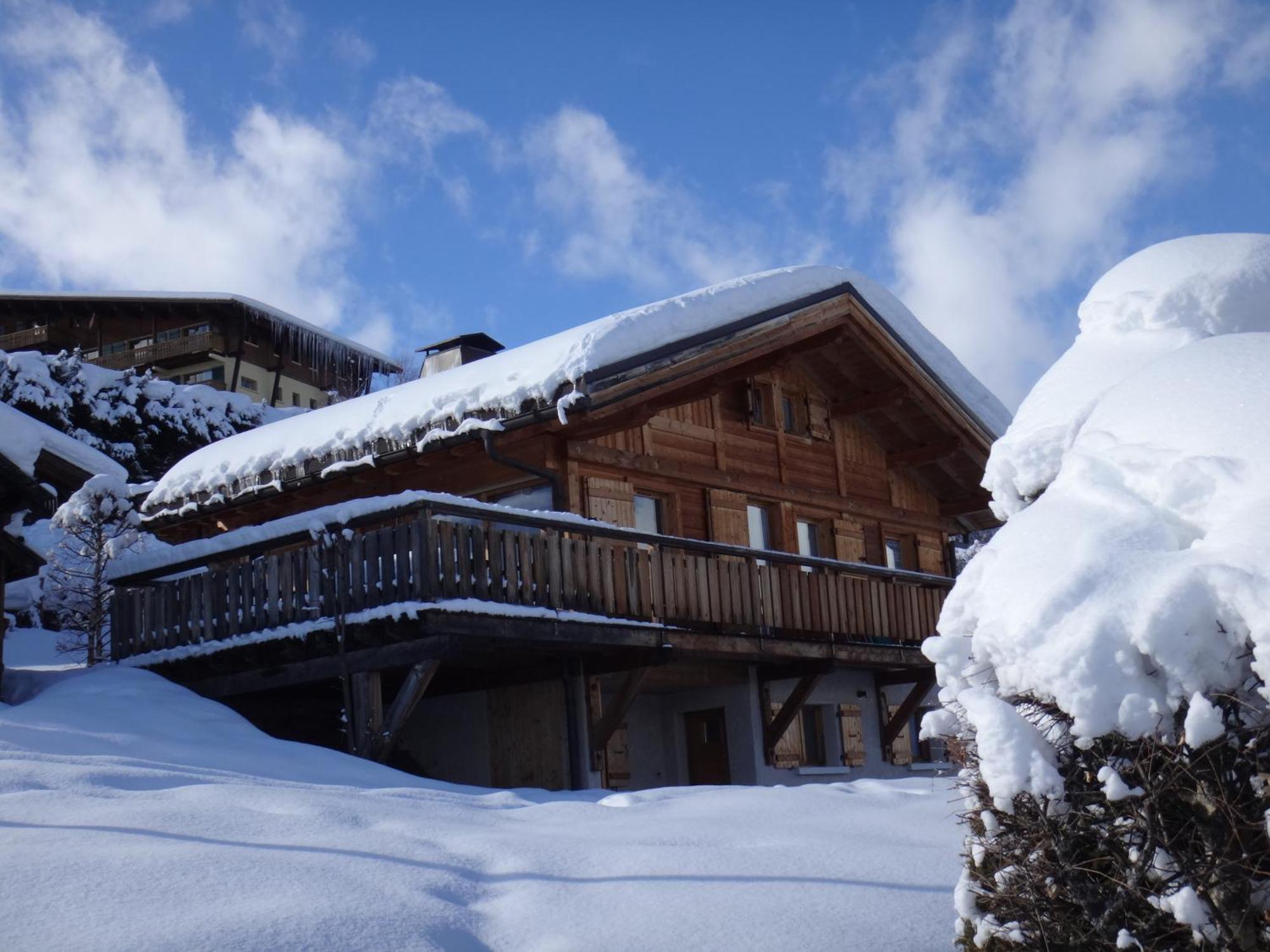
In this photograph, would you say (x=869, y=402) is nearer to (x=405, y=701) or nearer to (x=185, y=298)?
(x=405, y=701)

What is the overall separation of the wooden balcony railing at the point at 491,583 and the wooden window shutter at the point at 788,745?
1141 mm

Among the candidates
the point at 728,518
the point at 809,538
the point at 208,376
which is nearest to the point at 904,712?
the point at 809,538

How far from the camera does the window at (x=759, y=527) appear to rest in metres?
17.7

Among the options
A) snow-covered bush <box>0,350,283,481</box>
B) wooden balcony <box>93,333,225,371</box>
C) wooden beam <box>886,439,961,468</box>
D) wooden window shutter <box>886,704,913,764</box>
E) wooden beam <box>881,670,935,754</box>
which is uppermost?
wooden balcony <box>93,333,225,371</box>

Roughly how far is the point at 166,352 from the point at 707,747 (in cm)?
3883

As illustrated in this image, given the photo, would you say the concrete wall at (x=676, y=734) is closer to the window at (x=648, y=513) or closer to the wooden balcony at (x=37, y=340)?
the window at (x=648, y=513)

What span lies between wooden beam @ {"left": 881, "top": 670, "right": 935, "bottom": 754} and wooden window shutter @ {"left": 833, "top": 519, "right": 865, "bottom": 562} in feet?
6.24

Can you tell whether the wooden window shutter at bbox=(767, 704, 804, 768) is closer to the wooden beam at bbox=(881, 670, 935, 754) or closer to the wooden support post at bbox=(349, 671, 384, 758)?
the wooden beam at bbox=(881, 670, 935, 754)

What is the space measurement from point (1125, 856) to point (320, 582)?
374 inches

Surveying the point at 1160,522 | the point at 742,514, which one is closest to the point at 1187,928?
the point at 1160,522

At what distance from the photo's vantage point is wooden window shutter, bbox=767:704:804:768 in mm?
15953

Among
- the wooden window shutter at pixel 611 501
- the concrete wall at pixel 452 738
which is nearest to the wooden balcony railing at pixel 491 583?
the wooden window shutter at pixel 611 501

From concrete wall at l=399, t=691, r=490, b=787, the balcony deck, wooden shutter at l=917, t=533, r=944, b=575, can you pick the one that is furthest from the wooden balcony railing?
wooden shutter at l=917, t=533, r=944, b=575

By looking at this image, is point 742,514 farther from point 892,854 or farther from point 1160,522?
point 1160,522
